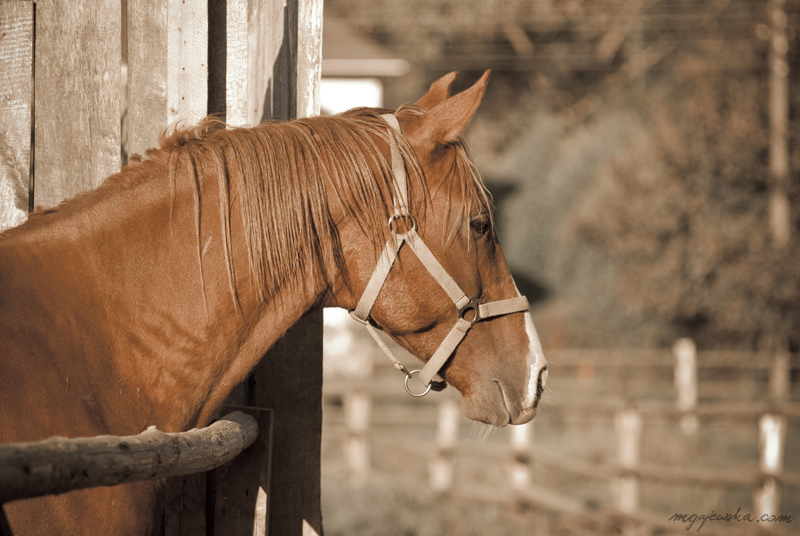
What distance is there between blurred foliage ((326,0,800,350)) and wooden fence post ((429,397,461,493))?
241 inches

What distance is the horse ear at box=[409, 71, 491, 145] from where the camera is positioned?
1.98 metres

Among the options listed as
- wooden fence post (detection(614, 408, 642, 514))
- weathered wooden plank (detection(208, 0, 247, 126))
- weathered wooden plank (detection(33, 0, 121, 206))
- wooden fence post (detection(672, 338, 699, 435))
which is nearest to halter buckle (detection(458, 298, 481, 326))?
weathered wooden plank (detection(208, 0, 247, 126))

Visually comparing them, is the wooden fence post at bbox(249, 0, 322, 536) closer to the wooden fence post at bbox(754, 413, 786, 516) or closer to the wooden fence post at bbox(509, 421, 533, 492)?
the wooden fence post at bbox(754, 413, 786, 516)

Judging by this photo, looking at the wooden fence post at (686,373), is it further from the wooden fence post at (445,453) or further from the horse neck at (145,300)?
the horse neck at (145,300)

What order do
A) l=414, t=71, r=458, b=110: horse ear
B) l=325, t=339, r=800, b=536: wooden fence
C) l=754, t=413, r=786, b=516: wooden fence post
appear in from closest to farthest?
l=414, t=71, r=458, b=110: horse ear
l=754, t=413, r=786, b=516: wooden fence post
l=325, t=339, r=800, b=536: wooden fence

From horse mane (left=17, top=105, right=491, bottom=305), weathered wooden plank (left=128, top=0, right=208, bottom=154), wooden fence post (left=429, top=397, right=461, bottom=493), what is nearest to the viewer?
horse mane (left=17, top=105, right=491, bottom=305)

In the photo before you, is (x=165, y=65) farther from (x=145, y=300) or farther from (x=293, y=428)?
(x=293, y=428)

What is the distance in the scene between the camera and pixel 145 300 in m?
1.81

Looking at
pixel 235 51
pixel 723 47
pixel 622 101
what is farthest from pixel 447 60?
pixel 235 51

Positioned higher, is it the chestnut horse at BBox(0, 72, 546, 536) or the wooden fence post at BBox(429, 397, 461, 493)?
the chestnut horse at BBox(0, 72, 546, 536)

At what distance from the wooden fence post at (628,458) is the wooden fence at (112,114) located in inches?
225

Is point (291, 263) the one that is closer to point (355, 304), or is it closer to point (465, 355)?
point (355, 304)

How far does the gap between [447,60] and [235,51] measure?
23.4 m

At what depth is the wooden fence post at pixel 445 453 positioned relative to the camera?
30.1 feet
